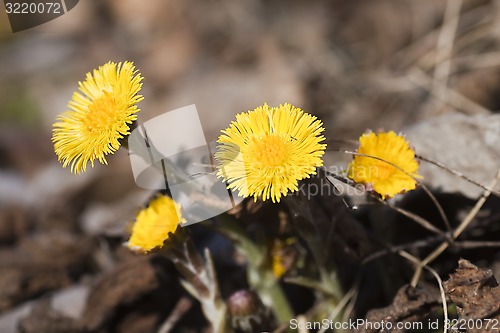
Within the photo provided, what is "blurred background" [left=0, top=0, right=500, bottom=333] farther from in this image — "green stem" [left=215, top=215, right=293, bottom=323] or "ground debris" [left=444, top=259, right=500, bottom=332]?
"ground debris" [left=444, top=259, right=500, bottom=332]

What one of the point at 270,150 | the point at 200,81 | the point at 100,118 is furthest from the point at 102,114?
the point at 200,81

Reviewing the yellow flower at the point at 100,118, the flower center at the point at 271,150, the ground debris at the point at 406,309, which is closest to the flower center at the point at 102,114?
the yellow flower at the point at 100,118

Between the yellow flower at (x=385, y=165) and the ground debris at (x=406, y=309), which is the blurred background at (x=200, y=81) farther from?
the ground debris at (x=406, y=309)

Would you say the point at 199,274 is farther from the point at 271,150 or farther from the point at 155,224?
the point at 271,150

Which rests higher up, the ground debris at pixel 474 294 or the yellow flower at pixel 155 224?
the yellow flower at pixel 155 224

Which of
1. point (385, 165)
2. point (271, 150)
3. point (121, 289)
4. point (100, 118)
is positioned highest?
point (100, 118)

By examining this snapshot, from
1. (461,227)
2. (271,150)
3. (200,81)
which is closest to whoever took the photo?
(271,150)
